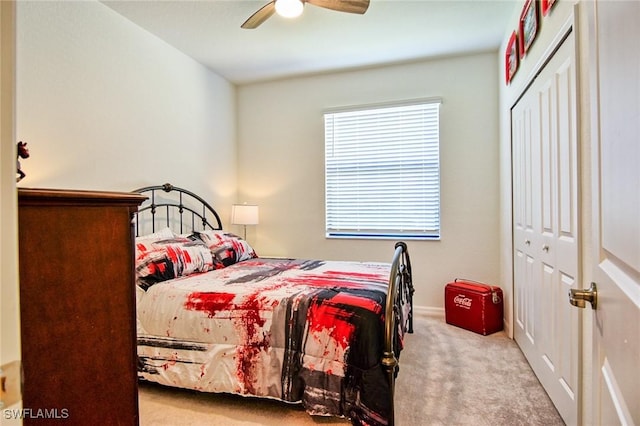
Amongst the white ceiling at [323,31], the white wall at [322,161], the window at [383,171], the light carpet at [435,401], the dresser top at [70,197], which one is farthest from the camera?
the window at [383,171]

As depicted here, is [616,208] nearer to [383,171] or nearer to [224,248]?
[224,248]

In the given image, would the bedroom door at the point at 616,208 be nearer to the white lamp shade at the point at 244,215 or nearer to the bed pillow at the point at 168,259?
the bed pillow at the point at 168,259

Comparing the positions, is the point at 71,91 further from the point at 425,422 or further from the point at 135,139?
the point at 425,422

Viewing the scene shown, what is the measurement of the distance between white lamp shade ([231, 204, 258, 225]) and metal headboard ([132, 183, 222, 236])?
0.18 m

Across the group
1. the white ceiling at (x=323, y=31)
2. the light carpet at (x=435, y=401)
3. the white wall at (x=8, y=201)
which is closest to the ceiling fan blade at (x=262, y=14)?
the white ceiling at (x=323, y=31)

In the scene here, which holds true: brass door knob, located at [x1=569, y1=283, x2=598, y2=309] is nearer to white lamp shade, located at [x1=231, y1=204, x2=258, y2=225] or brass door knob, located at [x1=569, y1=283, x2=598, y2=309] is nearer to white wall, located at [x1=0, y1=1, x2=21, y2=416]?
white wall, located at [x1=0, y1=1, x2=21, y2=416]

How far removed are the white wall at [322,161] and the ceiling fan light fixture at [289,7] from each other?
5.72 feet

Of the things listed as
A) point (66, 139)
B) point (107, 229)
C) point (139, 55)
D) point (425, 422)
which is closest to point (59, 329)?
point (107, 229)

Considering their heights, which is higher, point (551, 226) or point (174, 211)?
point (174, 211)

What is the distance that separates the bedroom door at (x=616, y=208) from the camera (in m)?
0.53

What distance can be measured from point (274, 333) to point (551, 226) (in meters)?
1.69

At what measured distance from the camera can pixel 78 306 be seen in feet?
2.79

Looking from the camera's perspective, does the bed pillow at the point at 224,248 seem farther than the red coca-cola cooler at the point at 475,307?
No

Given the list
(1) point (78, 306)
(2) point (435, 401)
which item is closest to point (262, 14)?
(1) point (78, 306)
